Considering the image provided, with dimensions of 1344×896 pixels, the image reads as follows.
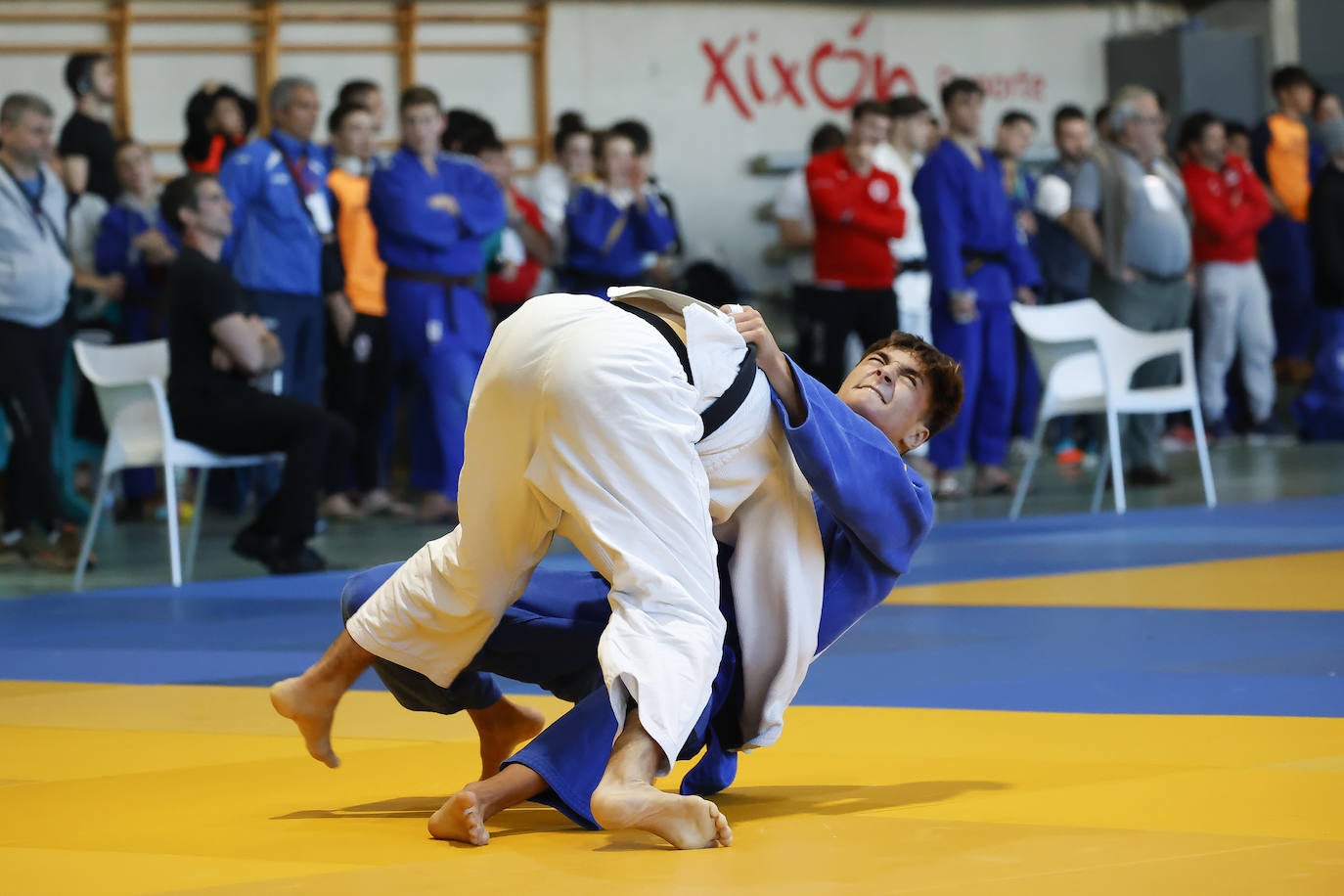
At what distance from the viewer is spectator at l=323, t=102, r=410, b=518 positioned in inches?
324

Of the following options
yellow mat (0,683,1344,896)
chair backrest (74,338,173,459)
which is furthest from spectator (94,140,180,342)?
yellow mat (0,683,1344,896)

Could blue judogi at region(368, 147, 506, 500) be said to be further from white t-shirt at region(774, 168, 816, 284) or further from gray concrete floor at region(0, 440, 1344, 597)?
white t-shirt at region(774, 168, 816, 284)

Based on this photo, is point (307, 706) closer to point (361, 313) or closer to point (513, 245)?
point (361, 313)

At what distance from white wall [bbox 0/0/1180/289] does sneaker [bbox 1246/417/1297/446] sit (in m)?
3.32

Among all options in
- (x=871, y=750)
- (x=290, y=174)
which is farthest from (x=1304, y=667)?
(x=290, y=174)

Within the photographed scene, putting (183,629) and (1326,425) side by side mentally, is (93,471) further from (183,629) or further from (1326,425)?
(1326,425)

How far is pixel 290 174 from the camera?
773 cm

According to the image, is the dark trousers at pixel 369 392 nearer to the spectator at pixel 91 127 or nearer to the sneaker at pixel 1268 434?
the spectator at pixel 91 127

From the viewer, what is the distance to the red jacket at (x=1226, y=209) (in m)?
9.52

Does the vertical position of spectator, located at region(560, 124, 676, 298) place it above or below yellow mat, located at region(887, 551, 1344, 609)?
above

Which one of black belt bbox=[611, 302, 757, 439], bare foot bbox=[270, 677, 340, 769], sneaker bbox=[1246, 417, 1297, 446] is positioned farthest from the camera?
sneaker bbox=[1246, 417, 1297, 446]

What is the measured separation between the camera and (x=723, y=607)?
269 cm

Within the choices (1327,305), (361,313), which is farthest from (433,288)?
(1327,305)

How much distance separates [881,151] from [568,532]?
706 centimetres
